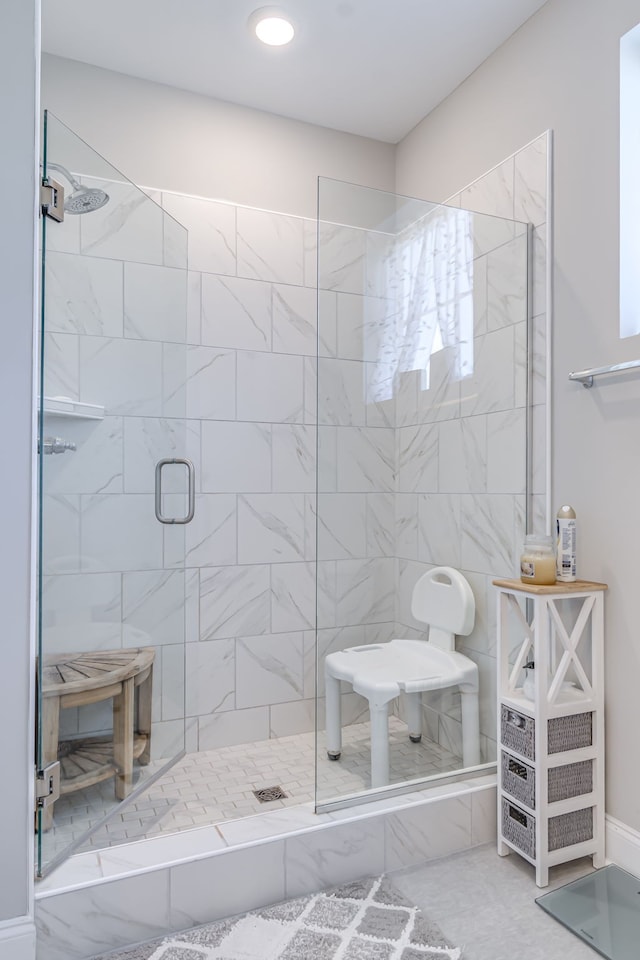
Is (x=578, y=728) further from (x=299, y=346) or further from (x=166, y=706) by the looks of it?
(x=299, y=346)

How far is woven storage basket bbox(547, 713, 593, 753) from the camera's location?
172 cm

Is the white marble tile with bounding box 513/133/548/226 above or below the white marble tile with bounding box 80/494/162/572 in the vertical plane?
above

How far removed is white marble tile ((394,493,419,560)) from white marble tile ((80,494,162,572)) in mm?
783

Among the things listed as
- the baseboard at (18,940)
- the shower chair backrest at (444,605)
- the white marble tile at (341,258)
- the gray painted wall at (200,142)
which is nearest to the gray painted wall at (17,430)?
the baseboard at (18,940)

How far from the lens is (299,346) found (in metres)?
2.69

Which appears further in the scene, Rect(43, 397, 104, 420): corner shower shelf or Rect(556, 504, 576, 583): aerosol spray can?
Rect(556, 504, 576, 583): aerosol spray can

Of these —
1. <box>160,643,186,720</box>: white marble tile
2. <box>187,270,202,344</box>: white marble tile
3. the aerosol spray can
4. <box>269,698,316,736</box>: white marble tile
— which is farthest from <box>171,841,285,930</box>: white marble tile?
<box>187,270,202,344</box>: white marble tile

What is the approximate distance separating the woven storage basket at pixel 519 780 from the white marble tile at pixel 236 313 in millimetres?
1792

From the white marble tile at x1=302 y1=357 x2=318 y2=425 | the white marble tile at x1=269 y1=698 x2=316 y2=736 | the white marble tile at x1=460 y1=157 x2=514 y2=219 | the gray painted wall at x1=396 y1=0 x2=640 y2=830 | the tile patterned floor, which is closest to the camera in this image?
the tile patterned floor

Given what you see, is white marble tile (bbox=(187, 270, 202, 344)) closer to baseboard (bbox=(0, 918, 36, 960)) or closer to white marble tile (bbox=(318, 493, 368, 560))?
white marble tile (bbox=(318, 493, 368, 560))

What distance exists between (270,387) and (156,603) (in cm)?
106

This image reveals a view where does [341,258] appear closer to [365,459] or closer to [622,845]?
[365,459]

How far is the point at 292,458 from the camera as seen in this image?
267cm

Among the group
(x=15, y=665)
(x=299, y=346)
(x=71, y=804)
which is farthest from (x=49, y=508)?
(x=299, y=346)
